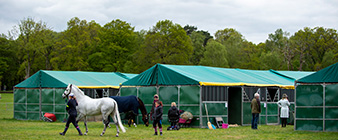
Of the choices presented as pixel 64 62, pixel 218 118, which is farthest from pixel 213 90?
pixel 64 62

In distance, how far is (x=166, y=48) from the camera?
58.1 metres

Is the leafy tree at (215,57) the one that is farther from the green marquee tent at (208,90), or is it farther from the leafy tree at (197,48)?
the green marquee tent at (208,90)

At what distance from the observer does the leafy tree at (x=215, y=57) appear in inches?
2569

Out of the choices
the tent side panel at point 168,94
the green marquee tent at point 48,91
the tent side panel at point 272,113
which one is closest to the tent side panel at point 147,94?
the tent side panel at point 168,94

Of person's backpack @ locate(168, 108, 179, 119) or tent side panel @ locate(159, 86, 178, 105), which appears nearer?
person's backpack @ locate(168, 108, 179, 119)

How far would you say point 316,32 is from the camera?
66.6 m

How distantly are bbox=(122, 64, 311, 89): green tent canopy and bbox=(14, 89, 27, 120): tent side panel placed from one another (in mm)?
8570

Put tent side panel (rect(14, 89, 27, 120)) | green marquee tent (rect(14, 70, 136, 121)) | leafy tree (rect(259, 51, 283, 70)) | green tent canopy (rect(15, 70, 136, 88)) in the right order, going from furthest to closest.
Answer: leafy tree (rect(259, 51, 283, 70)), tent side panel (rect(14, 89, 27, 120)), green tent canopy (rect(15, 70, 136, 88)), green marquee tent (rect(14, 70, 136, 121))

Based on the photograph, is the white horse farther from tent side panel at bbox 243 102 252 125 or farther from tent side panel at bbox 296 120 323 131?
tent side panel at bbox 243 102 252 125

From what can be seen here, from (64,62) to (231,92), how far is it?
137 feet

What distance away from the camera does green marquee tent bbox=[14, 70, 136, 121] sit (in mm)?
28375

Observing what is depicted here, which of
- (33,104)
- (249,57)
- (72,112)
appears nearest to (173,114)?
(72,112)

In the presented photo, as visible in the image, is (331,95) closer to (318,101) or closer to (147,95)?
(318,101)

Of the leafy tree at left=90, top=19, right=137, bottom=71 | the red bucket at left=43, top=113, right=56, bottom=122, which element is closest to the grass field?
the red bucket at left=43, top=113, right=56, bottom=122
